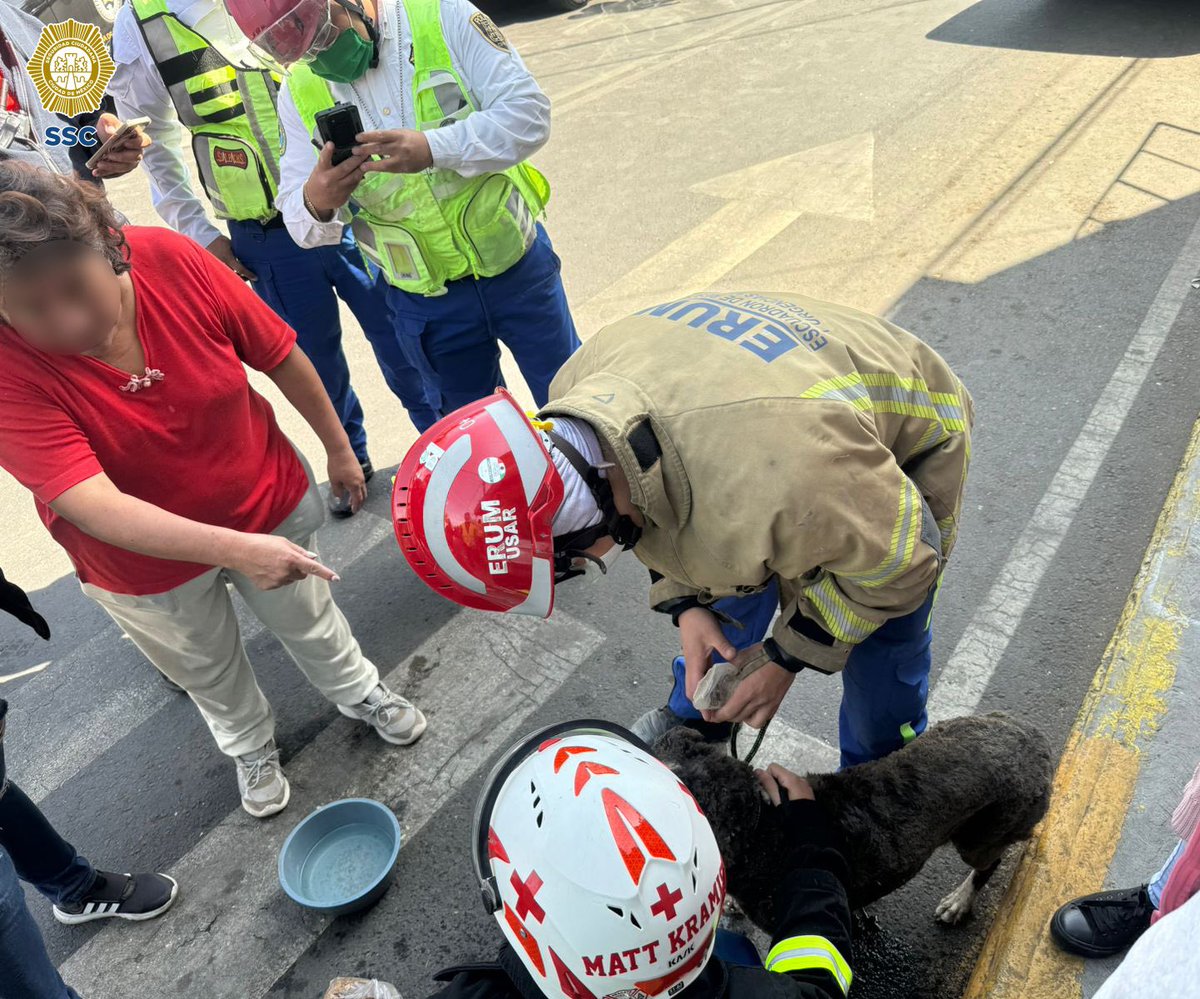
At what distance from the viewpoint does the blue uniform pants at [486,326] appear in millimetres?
3395

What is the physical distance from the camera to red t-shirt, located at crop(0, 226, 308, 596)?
7.41ft

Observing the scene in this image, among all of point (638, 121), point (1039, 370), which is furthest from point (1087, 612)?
point (638, 121)

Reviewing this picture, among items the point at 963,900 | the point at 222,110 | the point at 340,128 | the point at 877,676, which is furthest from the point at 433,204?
the point at 963,900

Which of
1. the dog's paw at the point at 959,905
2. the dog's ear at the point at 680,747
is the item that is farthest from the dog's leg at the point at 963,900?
the dog's ear at the point at 680,747

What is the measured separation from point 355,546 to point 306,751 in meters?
1.22

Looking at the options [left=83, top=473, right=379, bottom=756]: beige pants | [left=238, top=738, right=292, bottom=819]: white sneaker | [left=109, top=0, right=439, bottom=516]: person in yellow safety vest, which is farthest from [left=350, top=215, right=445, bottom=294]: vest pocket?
[left=238, top=738, right=292, bottom=819]: white sneaker

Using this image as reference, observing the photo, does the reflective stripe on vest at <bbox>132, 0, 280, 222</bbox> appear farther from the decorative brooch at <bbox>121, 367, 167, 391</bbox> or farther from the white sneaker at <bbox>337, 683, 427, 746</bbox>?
the white sneaker at <bbox>337, 683, 427, 746</bbox>

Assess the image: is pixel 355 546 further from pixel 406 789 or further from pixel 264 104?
pixel 264 104

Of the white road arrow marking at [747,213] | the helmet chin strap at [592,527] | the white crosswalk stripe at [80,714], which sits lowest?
the white crosswalk stripe at [80,714]

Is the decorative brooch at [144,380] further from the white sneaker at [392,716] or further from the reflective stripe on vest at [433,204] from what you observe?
the white sneaker at [392,716]

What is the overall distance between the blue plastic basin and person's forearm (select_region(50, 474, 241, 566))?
3.71 feet

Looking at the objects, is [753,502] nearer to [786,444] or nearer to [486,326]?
[786,444]

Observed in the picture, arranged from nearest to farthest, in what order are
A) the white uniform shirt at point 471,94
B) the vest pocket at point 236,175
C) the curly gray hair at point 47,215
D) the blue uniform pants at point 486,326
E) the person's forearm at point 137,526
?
1. the curly gray hair at point 47,215
2. the person's forearm at point 137,526
3. the white uniform shirt at point 471,94
4. the blue uniform pants at point 486,326
5. the vest pocket at point 236,175

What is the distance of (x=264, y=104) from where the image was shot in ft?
12.1
